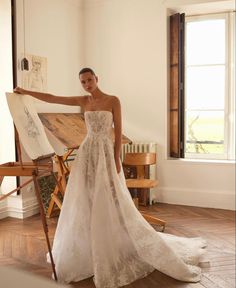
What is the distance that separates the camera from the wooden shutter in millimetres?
5234

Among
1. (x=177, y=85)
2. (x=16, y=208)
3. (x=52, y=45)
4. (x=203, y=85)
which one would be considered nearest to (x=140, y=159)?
(x=177, y=85)

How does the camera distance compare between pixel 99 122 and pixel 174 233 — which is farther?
pixel 174 233

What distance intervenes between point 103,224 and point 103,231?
5cm

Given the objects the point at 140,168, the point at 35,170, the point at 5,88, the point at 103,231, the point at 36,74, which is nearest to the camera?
the point at 35,170

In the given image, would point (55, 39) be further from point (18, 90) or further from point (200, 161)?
point (200, 161)

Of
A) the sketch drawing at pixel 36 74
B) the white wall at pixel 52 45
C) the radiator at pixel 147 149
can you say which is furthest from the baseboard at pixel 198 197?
the sketch drawing at pixel 36 74

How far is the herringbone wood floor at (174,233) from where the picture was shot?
2.82 meters

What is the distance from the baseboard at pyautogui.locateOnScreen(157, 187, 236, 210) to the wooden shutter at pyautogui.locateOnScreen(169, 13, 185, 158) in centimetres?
53

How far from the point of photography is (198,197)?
5.25 meters

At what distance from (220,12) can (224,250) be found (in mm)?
3377

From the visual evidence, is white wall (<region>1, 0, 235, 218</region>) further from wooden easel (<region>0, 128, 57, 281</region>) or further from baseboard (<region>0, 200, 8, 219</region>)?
wooden easel (<region>0, 128, 57, 281</region>)

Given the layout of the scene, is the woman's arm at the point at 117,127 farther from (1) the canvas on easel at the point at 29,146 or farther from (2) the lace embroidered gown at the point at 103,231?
(1) the canvas on easel at the point at 29,146

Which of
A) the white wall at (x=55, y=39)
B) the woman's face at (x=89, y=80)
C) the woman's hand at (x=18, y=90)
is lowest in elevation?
the woman's hand at (x=18, y=90)

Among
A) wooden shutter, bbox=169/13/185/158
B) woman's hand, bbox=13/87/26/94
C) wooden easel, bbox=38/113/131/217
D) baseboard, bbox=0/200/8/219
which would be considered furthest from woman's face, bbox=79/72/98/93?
wooden shutter, bbox=169/13/185/158
